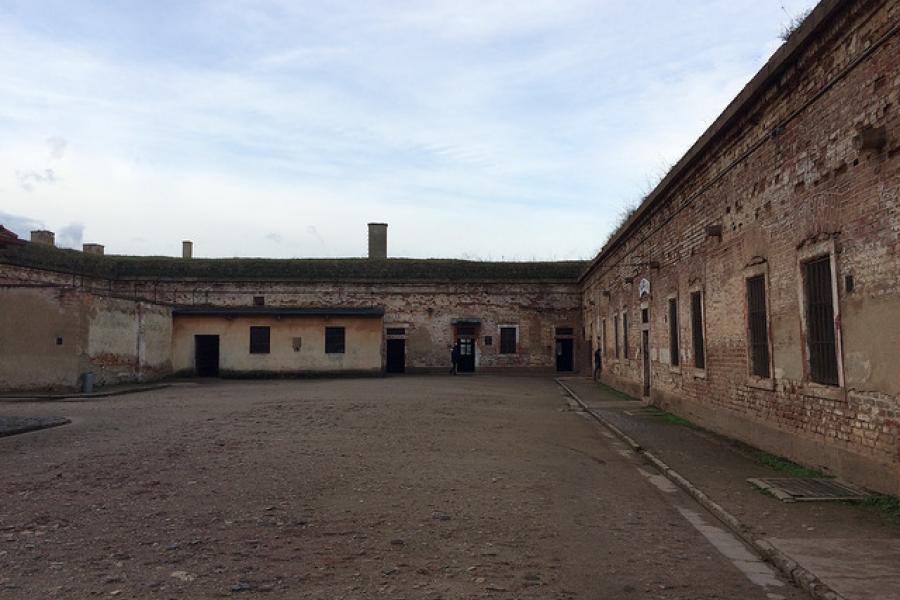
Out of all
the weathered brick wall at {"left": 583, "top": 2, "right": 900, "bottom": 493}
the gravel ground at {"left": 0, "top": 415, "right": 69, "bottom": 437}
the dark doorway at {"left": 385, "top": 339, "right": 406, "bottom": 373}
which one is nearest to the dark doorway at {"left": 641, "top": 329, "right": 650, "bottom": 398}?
the weathered brick wall at {"left": 583, "top": 2, "right": 900, "bottom": 493}

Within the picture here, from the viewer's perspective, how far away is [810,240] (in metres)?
8.23

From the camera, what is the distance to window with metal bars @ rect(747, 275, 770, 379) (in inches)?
390

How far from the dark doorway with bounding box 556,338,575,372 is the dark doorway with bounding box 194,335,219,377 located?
17062 mm

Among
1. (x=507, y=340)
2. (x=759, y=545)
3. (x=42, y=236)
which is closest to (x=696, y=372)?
(x=759, y=545)

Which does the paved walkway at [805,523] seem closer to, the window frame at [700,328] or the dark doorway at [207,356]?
the window frame at [700,328]

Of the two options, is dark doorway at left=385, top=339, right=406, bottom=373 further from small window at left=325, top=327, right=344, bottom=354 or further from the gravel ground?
the gravel ground

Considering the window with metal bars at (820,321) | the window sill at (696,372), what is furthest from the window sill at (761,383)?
the window sill at (696,372)

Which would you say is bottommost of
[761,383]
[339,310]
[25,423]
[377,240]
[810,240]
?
[25,423]

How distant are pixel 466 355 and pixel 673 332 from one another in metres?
20.1

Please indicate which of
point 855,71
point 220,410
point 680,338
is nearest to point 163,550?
point 855,71

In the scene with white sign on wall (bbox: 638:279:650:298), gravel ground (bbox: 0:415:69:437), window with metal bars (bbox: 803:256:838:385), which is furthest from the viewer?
white sign on wall (bbox: 638:279:650:298)

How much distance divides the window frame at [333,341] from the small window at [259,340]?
108 inches

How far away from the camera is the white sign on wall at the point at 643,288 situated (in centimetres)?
1797

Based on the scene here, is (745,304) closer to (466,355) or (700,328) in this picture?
(700,328)
